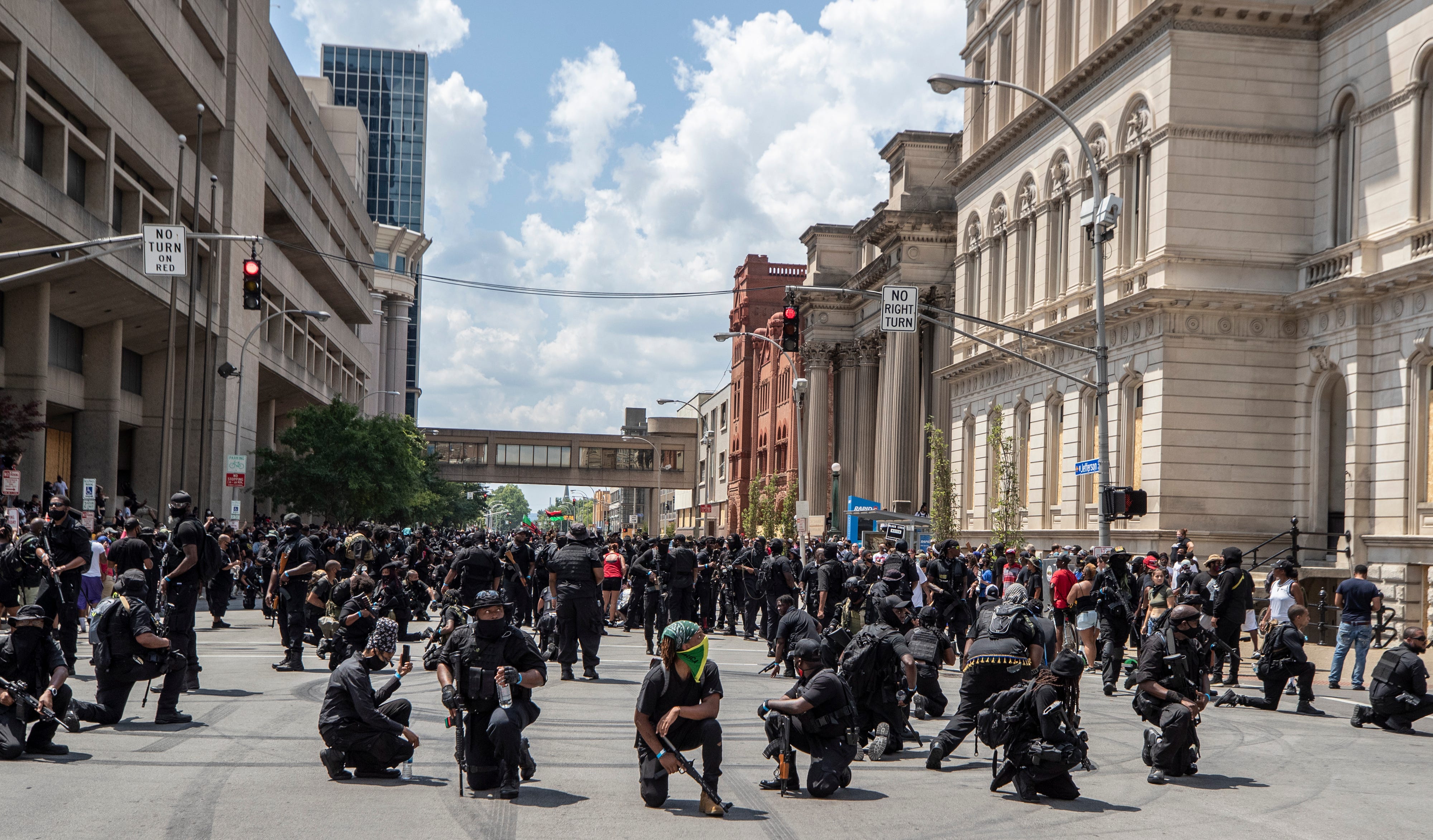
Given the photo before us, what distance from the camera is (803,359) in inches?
3007

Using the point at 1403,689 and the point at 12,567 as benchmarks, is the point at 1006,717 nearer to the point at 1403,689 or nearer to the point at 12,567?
the point at 1403,689

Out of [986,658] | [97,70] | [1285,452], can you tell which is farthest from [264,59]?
[986,658]

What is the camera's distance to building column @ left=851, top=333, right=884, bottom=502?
2680 inches

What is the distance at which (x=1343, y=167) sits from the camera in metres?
30.8

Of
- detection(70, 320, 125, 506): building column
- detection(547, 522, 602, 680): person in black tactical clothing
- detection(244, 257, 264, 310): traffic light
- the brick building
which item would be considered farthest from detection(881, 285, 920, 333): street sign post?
the brick building

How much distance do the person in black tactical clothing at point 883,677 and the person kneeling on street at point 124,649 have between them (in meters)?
5.86

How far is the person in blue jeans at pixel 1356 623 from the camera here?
18.7 metres

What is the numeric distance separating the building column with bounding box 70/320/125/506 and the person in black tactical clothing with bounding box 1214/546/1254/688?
1316 inches

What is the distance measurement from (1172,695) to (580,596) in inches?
325

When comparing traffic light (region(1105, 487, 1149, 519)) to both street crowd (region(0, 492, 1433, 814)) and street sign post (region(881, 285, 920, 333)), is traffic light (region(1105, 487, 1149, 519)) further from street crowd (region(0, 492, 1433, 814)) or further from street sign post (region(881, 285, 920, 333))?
street sign post (region(881, 285, 920, 333))

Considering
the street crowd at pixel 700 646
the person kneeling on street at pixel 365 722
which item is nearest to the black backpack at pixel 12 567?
the street crowd at pixel 700 646

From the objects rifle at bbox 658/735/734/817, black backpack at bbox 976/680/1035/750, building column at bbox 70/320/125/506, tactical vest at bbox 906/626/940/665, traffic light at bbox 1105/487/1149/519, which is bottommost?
rifle at bbox 658/735/734/817

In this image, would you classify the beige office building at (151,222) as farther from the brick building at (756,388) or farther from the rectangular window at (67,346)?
the brick building at (756,388)

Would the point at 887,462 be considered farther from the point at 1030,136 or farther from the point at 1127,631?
the point at 1127,631
